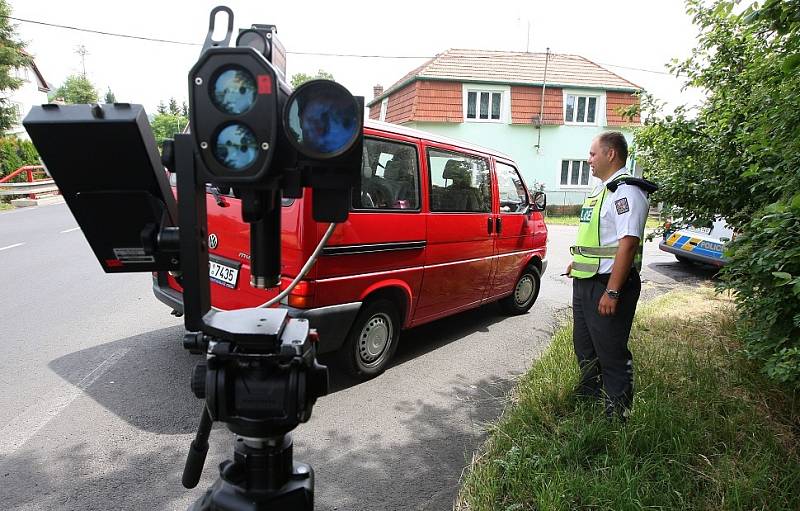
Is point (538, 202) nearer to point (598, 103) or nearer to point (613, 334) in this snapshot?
point (613, 334)

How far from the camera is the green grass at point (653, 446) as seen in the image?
2.35 metres

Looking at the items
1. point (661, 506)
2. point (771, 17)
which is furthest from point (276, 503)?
point (771, 17)

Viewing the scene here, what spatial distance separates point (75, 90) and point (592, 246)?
6764cm

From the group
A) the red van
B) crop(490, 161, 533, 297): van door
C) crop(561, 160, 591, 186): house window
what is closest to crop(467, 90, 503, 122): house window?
crop(561, 160, 591, 186): house window

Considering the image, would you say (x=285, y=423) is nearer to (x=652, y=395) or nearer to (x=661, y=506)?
(x=661, y=506)

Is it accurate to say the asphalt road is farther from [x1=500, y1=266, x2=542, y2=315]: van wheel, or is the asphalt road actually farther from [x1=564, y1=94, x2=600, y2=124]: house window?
[x1=564, y1=94, x2=600, y2=124]: house window

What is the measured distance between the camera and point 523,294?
20.7 ft

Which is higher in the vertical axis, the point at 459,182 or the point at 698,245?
the point at 459,182

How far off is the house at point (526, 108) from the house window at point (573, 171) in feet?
0.15

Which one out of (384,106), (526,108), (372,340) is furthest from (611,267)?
(384,106)

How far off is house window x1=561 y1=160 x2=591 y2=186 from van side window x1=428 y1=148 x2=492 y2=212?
19.1 m

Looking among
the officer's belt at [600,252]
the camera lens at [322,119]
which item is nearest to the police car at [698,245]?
the officer's belt at [600,252]

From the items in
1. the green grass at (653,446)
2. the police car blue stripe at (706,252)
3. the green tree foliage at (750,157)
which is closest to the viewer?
the green grass at (653,446)

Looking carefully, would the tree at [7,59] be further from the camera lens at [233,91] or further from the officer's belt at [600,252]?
the camera lens at [233,91]
